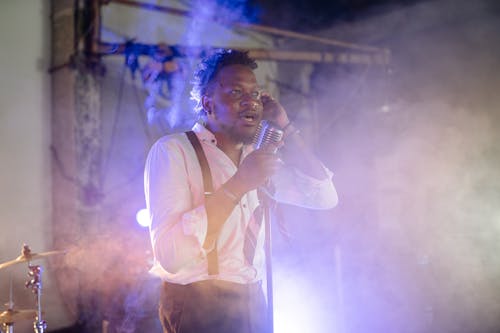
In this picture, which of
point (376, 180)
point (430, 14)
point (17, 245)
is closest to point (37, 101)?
point (17, 245)

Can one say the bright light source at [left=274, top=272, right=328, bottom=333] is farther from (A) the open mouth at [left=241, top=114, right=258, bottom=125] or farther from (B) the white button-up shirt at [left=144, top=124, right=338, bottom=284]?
(A) the open mouth at [left=241, top=114, right=258, bottom=125]

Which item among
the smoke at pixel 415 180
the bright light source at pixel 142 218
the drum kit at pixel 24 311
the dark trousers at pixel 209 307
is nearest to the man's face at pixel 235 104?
the dark trousers at pixel 209 307

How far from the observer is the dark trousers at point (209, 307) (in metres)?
2.04

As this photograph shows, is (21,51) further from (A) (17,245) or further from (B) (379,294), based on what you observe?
(B) (379,294)

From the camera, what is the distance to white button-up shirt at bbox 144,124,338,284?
74.8 inches

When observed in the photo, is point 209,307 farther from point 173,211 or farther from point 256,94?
point 256,94

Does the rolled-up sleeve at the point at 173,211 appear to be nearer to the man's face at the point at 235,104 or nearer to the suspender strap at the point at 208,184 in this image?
the suspender strap at the point at 208,184

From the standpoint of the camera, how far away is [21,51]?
207 inches

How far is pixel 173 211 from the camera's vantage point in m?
1.94

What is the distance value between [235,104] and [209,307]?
96cm

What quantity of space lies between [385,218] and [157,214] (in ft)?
18.1

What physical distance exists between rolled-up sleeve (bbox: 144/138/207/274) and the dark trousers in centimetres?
18

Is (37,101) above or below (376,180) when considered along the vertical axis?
above

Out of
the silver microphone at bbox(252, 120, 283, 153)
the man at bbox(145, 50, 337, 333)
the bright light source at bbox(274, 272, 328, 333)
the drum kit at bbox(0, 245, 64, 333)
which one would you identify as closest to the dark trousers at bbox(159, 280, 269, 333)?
the man at bbox(145, 50, 337, 333)
